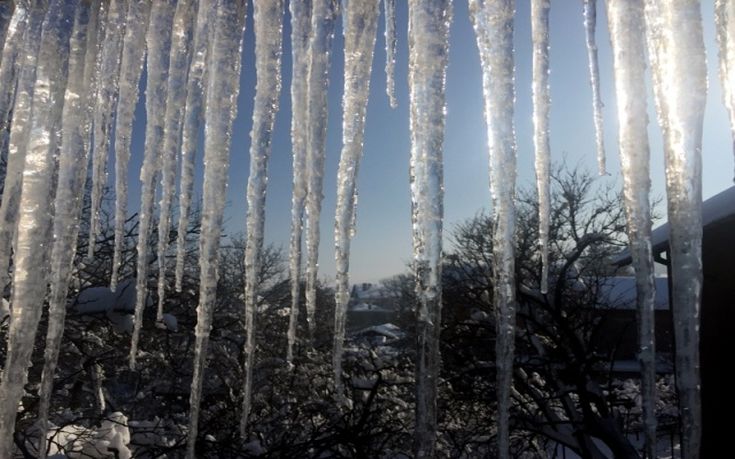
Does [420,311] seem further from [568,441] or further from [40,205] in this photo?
[568,441]

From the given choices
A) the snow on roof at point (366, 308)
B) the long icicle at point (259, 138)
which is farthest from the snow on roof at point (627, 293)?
the snow on roof at point (366, 308)

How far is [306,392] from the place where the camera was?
8.71 m

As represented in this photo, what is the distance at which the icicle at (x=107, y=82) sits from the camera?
A: 1709 mm

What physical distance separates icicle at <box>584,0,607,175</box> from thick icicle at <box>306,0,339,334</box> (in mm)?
690

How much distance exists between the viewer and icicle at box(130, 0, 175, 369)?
5.41ft

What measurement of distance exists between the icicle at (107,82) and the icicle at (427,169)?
1018mm

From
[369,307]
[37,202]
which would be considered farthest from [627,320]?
[369,307]

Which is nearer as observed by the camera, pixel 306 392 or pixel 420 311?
pixel 420 311

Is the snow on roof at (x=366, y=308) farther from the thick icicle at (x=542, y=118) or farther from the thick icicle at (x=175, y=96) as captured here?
the thick icicle at (x=542, y=118)

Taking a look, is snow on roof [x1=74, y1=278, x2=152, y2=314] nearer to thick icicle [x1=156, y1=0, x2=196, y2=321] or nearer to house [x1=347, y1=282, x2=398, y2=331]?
thick icicle [x1=156, y1=0, x2=196, y2=321]

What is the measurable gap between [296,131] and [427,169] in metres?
0.57

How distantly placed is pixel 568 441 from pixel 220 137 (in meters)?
6.80

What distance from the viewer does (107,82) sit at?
1.76 metres

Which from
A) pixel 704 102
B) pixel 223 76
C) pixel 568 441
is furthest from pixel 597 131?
pixel 568 441
